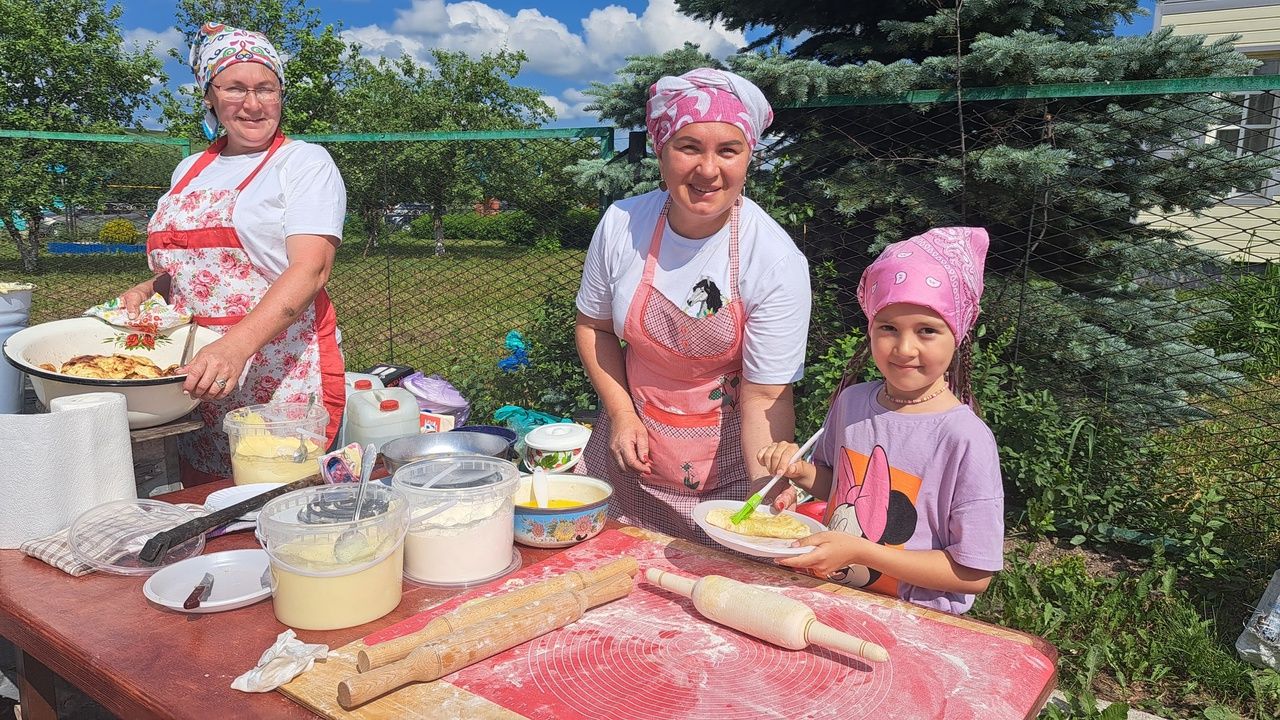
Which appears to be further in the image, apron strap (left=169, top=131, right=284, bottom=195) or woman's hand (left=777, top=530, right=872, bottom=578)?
apron strap (left=169, top=131, right=284, bottom=195)

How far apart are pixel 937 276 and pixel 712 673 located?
3.22 ft

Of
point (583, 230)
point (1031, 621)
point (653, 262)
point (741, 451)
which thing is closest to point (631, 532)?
point (741, 451)

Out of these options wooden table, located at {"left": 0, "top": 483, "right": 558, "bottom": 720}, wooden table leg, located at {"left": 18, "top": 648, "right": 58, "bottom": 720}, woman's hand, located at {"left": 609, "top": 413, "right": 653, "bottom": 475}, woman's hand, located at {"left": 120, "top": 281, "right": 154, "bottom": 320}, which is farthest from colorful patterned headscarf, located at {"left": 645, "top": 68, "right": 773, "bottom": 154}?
wooden table leg, located at {"left": 18, "top": 648, "right": 58, "bottom": 720}

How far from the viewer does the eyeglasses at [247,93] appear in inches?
93.4

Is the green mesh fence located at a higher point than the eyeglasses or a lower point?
lower

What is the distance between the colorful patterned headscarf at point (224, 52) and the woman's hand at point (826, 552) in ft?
6.67

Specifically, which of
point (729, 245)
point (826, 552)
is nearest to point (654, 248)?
point (729, 245)

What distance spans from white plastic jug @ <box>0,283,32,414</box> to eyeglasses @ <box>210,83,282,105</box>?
965mm

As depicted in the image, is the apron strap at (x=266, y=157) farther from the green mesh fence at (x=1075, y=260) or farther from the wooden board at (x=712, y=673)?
the green mesh fence at (x=1075, y=260)

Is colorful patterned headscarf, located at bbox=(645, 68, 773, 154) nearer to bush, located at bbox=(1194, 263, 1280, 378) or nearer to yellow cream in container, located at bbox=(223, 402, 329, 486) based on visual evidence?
yellow cream in container, located at bbox=(223, 402, 329, 486)

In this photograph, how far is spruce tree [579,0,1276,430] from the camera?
370 cm

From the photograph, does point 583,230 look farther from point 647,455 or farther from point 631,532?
point 631,532

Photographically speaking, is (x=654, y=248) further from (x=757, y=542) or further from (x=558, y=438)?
Answer: (x=757, y=542)

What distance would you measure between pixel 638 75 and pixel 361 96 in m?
25.2
